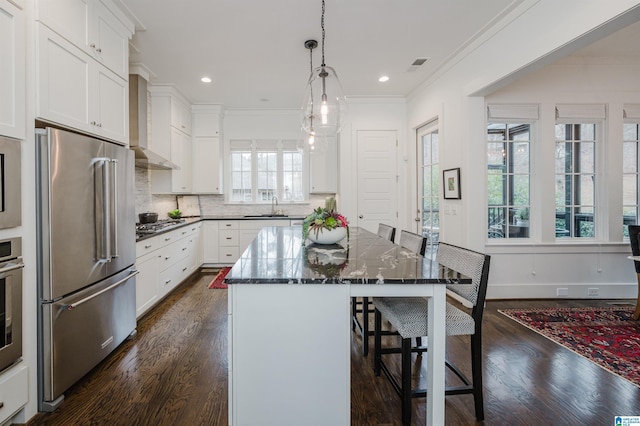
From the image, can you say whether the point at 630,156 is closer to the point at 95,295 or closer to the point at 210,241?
the point at 95,295

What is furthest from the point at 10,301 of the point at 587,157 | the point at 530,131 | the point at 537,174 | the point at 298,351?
the point at 587,157

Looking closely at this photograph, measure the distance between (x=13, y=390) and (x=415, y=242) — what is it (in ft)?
8.37

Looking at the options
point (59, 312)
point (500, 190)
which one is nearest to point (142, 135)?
point (59, 312)

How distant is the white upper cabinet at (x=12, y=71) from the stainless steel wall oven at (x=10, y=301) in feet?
1.97

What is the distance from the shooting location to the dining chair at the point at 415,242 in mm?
2314

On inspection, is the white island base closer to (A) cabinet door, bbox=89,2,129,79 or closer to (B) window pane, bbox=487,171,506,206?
(A) cabinet door, bbox=89,2,129,79

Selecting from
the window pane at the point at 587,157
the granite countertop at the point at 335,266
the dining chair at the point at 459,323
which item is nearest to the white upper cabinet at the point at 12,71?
the granite countertop at the point at 335,266

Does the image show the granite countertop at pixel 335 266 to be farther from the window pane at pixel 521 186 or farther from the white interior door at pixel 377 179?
the white interior door at pixel 377 179

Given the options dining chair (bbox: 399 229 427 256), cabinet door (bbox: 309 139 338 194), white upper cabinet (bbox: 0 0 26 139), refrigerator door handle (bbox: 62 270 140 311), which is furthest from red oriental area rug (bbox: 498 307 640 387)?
white upper cabinet (bbox: 0 0 26 139)

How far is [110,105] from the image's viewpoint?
8.08 feet

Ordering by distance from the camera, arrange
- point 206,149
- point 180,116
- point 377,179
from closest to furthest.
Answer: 1. point 180,116
2. point 377,179
3. point 206,149

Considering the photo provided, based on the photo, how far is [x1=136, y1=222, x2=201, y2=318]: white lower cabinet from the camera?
3.09 meters

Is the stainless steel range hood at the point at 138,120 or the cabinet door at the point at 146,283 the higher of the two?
the stainless steel range hood at the point at 138,120

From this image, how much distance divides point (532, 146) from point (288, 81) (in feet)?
10.4
